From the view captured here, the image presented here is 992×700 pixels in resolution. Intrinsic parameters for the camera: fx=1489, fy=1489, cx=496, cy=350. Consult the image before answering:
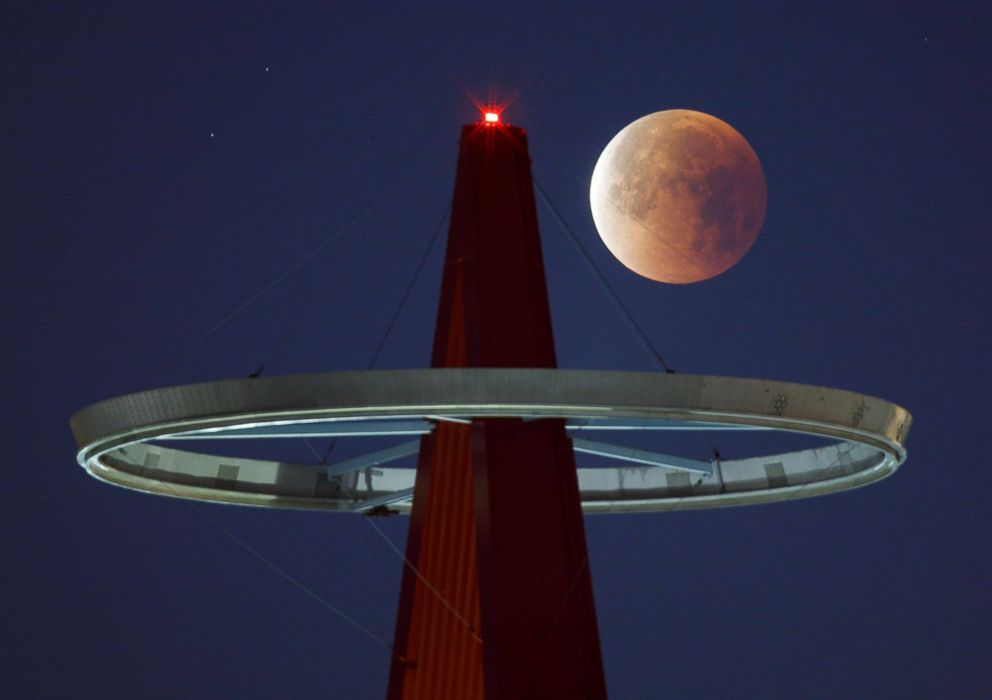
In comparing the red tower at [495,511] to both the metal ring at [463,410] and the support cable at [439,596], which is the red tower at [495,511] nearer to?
the support cable at [439,596]

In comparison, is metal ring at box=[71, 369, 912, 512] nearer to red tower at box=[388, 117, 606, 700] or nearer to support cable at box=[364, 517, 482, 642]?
red tower at box=[388, 117, 606, 700]

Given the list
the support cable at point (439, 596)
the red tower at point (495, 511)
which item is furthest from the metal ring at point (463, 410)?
the support cable at point (439, 596)

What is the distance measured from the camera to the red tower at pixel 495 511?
81.4 feet

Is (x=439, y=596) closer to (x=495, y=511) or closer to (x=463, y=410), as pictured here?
(x=495, y=511)

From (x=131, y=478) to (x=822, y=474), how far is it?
13.5 metres

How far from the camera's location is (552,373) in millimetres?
21156

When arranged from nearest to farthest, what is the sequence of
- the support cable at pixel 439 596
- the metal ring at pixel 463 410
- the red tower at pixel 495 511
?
the metal ring at pixel 463 410 < the red tower at pixel 495 511 < the support cable at pixel 439 596

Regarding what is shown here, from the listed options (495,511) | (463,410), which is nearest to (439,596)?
(495,511)

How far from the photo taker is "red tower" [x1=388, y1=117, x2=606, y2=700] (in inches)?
976

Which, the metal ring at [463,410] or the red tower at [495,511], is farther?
the red tower at [495,511]

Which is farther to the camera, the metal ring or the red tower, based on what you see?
the red tower

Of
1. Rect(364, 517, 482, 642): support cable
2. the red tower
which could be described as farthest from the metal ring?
Rect(364, 517, 482, 642): support cable

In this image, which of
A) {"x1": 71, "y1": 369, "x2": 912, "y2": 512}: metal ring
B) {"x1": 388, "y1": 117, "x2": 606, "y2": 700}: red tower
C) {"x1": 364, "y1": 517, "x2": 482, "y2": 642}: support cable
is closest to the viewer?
{"x1": 71, "y1": 369, "x2": 912, "y2": 512}: metal ring

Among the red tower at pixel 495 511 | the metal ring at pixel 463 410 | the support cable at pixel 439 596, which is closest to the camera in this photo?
the metal ring at pixel 463 410
